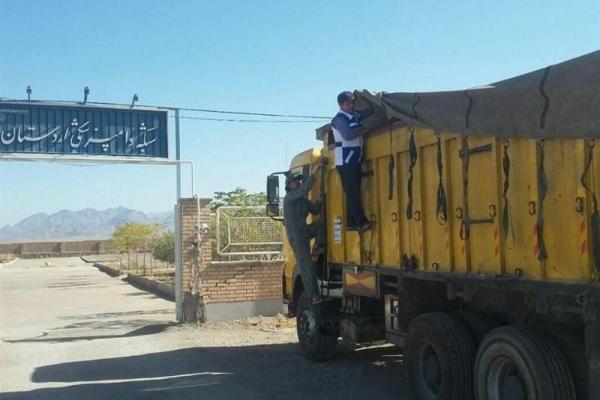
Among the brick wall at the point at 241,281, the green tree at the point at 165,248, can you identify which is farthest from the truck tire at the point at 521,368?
the green tree at the point at 165,248

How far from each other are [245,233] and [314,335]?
21.1 ft

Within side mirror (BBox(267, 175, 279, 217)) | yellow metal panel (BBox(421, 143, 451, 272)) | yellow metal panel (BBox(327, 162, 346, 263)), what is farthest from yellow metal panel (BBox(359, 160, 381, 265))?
side mirror (BBox(267, 175, 279, 217))

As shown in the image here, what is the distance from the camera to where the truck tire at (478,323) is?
241 inches

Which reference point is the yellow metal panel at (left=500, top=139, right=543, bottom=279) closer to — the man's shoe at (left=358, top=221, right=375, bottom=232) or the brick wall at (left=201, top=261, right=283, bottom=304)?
the man's shoe at (left=358, top=221, right=375, bottom=232)

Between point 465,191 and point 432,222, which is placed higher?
point 465,191

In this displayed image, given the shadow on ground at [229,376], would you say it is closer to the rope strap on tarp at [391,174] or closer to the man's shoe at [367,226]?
the man's shoe at [367,226]

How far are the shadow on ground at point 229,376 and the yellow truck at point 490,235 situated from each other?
795 millimetres

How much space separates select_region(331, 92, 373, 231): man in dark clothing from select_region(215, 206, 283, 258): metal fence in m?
7.68

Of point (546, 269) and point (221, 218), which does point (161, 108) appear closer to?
point (221, 218)

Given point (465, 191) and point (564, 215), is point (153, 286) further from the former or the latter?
point (564, 215)

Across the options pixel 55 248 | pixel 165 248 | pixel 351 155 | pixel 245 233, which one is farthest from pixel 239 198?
pixel 55 248

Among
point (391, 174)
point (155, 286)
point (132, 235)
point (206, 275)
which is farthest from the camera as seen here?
point (132, 235)

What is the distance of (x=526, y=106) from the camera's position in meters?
5.16

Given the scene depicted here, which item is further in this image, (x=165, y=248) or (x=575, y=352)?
(x=165, y=248)
